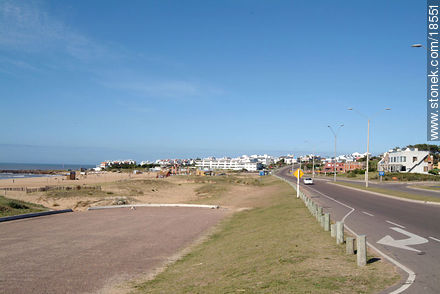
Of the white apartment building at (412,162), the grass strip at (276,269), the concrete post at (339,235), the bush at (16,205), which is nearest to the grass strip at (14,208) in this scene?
the bush at (16,205)

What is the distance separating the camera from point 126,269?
14250mm

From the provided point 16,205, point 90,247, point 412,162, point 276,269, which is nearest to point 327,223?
point 276,269

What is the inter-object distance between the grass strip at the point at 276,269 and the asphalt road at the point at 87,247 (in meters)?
1.99

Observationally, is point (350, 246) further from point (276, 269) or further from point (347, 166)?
point (347, 166)

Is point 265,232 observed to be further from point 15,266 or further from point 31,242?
point 31,242

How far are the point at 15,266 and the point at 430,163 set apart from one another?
394ft

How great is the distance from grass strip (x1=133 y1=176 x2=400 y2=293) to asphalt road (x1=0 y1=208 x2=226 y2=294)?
6.53 feet

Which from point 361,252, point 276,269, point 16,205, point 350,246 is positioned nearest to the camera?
point 361,252

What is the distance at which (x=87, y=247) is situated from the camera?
60.6 feet

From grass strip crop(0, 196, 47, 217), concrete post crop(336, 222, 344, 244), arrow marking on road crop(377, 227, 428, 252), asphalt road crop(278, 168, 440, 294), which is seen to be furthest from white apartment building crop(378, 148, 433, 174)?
concrete post crop(336, 222, 344, 244)

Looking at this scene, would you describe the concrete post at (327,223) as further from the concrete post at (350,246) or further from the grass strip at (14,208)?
the grass strip at (14,208)

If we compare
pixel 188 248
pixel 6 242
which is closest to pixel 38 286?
pixel 188 248

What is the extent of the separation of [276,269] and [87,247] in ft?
38.4

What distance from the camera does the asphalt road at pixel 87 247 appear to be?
12742 millimetres
